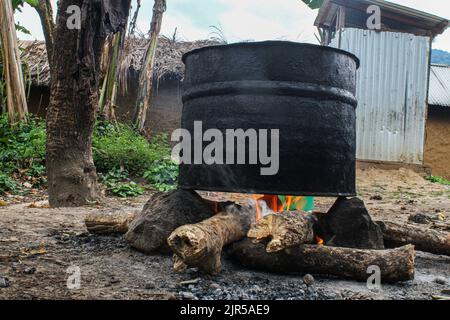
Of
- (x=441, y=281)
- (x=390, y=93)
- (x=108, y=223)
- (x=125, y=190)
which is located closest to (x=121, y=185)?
(x=125, y=190)

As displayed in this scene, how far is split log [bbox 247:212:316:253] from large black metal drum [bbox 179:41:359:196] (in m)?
0.25

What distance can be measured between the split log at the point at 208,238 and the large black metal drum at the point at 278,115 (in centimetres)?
19

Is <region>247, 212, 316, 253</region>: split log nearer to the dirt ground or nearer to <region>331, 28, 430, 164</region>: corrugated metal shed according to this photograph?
the dirt ground

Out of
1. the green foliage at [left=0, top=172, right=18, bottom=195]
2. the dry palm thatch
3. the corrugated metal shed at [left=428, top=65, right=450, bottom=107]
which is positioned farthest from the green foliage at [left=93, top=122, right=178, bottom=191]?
the corrugated metal shed at [left=428, top=65, right=450, bottom=107]

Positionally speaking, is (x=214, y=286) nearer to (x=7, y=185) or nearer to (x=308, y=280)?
(x=308, y=280)

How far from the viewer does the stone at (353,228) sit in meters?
2.58

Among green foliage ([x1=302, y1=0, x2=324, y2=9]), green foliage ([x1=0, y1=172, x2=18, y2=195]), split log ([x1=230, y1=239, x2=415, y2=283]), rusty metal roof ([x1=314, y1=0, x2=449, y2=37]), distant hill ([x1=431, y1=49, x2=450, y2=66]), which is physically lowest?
split log ([x1=230, y1=239, x2=415, y2=283])

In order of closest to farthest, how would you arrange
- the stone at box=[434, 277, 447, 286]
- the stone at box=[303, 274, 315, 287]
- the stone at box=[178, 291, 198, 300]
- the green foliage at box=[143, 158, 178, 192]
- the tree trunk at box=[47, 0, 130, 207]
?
the stone at box=[178, 291, 198, 300]
the stone at box=[303, 274, 315, 287]
the stone at box=[434, 277, 447, 286]
the tree trunk at box=[47, 0, 130, 207]
the green foliage at box=[143, 158, 178, 192]

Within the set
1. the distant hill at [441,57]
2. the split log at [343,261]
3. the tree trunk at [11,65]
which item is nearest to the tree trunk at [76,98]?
the split log at [343,261]

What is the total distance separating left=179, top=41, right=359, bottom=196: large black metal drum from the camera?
95.1 inches

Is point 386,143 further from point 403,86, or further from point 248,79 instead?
point 248,79

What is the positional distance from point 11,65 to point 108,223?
6.56m
